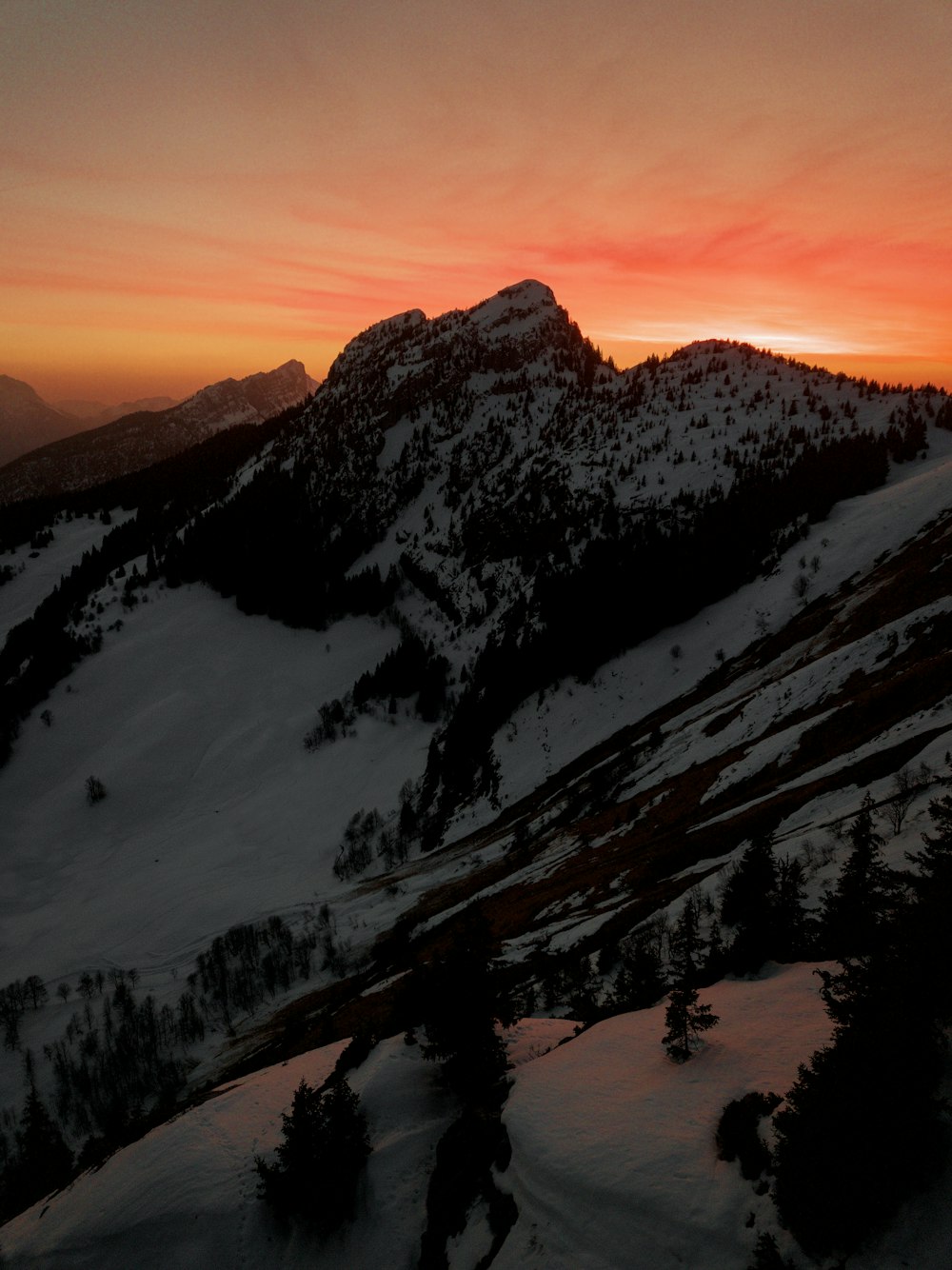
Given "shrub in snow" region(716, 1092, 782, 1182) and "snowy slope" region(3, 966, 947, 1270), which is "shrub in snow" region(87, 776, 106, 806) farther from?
"shrub in snow" region(716, 1092, 782, 1182)

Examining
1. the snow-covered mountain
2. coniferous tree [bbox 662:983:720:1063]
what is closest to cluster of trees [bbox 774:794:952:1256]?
the snow-covered mountain

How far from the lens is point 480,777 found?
99750 mm

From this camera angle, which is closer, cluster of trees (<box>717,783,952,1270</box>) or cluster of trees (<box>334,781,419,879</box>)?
cluster of trees (<box>717,783,952,1270</box>)

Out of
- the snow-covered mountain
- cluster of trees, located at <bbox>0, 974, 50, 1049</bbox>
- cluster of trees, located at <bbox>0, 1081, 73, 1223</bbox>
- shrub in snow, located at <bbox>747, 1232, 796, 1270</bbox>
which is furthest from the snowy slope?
cluster of trees, located at <bbox>0, 974, 50, 1049</bbox>

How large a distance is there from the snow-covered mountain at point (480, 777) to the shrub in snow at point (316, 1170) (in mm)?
826

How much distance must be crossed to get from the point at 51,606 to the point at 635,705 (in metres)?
165

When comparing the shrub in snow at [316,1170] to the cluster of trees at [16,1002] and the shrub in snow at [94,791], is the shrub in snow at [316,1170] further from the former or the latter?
the shrub in snow at [94,791]

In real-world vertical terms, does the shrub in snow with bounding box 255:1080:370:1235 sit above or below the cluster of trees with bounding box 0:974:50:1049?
above

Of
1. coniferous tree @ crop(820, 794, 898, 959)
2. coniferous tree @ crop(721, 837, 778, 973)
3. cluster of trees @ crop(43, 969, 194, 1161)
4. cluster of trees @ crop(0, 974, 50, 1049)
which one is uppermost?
coniferous tree @ crop(820, 794, 898, 959)

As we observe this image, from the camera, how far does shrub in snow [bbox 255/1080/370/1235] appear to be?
24.0 m

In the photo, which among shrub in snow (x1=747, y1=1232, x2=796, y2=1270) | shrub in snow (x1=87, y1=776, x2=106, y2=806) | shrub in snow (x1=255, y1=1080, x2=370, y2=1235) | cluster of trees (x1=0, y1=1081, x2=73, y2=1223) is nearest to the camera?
shrub in snow (x1=747, y1=1232, x2=796, y2=1270)

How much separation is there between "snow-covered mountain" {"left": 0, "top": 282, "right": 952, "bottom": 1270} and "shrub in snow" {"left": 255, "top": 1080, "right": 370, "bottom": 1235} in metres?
0.83

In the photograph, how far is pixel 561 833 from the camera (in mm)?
72438

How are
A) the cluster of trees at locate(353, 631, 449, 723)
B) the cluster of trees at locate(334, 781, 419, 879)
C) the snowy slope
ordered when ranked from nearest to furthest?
the snowy slope, the cluster of trees at locate(334, 781, 419, 879), the cluster of trees at locate(353, 631, 449, 723)
